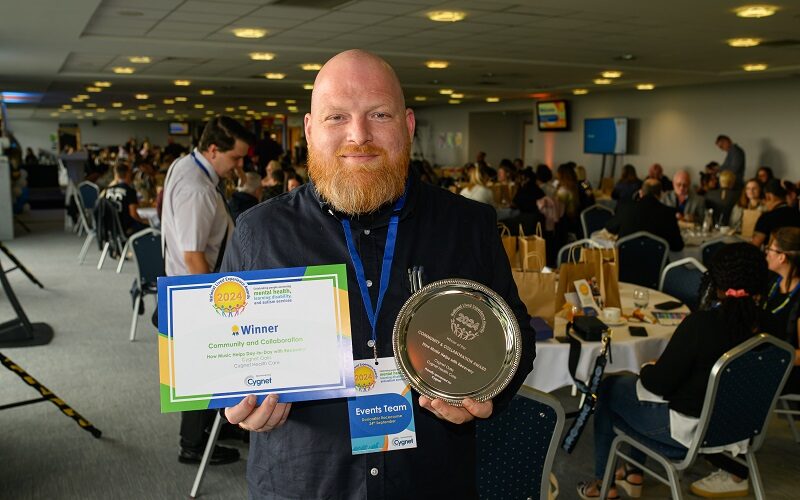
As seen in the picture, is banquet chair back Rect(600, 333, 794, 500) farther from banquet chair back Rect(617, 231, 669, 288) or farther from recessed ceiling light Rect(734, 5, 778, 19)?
recessed ceiling light Rect(734, 5, 778, 19)

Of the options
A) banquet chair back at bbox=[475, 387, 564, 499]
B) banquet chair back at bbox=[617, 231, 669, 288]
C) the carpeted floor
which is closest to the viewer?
banquet chair back at bbox=[475, 387, 564, 499]

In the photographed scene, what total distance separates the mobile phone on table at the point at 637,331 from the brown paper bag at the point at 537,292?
402 millimetres

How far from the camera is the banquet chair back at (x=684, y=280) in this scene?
464cm

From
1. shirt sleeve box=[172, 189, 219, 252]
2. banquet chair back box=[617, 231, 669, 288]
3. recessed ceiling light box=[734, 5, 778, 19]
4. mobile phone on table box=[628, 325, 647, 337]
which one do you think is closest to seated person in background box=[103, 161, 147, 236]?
shirt sleeve box=[172, 189, 219, 252]

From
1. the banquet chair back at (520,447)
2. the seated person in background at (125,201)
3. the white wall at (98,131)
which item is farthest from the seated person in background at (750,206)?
the white wall at (98,131)

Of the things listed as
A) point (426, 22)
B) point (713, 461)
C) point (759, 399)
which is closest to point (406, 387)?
point (759, 399)

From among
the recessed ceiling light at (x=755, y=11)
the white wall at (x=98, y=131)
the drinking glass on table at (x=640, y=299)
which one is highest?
the white wall at (x=98, y=131)

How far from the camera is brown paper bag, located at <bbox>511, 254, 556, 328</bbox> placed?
145 inches

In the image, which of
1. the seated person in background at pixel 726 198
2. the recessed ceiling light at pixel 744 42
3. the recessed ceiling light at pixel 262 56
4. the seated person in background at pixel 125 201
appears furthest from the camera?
the recessed ceiling light at pixel 262 56

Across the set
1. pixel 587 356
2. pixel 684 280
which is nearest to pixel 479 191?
pixel 684 280

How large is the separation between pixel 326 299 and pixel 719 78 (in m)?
13.2

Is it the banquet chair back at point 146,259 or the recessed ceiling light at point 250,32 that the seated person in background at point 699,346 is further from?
the recessed ceiling light at point 250,32

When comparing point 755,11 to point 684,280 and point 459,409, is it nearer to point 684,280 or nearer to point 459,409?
point 684,280

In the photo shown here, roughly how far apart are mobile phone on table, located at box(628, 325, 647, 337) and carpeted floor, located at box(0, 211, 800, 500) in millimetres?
769
